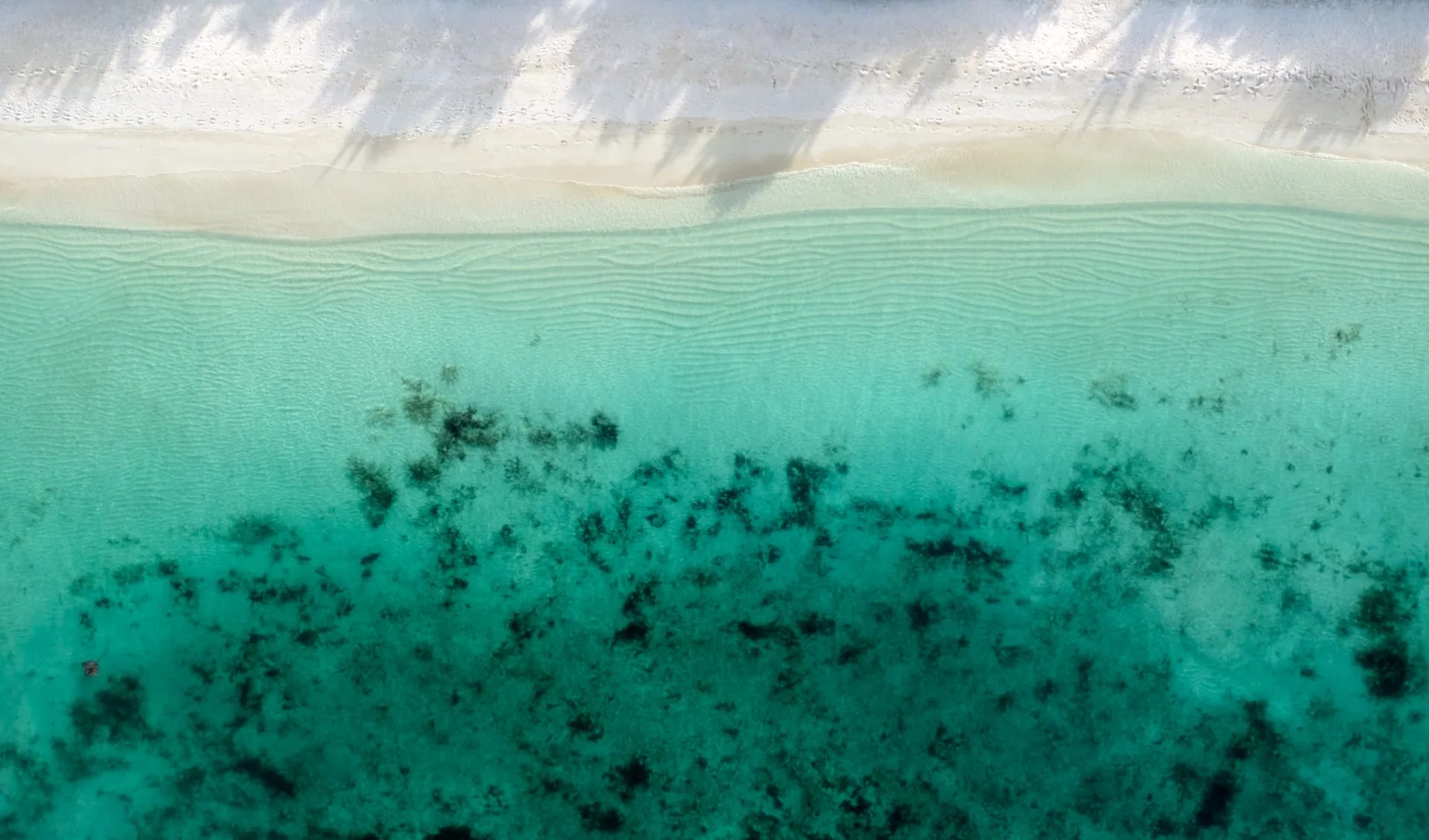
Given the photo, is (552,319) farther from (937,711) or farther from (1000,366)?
(937,711)

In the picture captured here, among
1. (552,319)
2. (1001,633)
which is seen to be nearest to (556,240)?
(552,319)

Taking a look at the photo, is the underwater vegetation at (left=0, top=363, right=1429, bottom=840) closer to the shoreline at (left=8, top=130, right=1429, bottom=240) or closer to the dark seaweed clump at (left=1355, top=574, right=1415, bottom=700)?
the dark seaweed clump at (left=1355, top=574, right=1415, bottom=700)

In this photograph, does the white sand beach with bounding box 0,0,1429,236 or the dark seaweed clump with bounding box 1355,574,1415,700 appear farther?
the white sand beach with bounding box 0,0,1429,236

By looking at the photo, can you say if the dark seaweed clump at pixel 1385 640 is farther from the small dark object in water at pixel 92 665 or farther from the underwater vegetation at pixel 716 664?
the small dark object in water at pixel 92 665

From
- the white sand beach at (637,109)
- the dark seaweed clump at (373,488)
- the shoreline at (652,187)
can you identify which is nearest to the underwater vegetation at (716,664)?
the dark seaweed clump at (373,488)

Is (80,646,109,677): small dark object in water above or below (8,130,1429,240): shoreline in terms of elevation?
below

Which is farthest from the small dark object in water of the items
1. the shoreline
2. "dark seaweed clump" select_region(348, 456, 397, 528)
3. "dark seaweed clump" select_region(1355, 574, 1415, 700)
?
"dark seaweed clump" select_region(1355, 574, 1415, 700)
